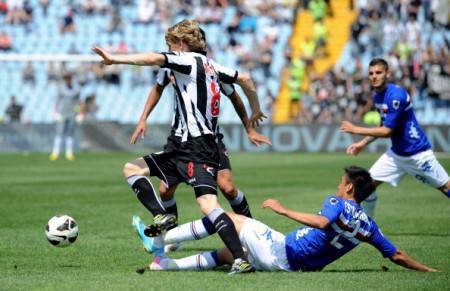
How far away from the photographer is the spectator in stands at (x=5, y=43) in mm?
36031

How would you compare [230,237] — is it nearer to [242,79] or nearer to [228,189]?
[228,189]

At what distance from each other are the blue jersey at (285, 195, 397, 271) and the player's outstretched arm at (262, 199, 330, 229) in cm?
8

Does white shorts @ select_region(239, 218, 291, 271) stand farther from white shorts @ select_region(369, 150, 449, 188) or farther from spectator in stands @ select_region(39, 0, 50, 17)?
spectator in stands @ select_region(39, 0, 50, 17)

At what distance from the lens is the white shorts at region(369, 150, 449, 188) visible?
39.3 feet

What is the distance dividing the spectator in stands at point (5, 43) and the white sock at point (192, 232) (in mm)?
28633

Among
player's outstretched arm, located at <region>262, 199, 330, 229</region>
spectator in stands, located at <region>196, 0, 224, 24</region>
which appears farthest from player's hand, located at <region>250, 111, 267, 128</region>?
spectator in stands, located at <region>196, 0, 224, 24</region>

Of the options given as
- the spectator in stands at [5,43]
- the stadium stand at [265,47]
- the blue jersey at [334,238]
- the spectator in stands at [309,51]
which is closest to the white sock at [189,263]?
the blue jersey at [334,238]

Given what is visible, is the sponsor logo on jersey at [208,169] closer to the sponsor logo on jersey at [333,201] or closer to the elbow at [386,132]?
the sponsor logo on jersey at [333,201]

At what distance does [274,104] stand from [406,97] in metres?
21.4

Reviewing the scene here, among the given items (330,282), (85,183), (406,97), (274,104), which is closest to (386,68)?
(406,97)

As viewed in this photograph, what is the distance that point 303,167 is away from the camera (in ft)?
80.3

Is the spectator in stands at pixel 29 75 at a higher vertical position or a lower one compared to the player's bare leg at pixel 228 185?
lower

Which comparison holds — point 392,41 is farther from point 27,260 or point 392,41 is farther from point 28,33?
point 27,260

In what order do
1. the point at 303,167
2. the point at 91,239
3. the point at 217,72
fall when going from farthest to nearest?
1. the point at 303,167
2. the point at 91,239
3. the point at 217,72
